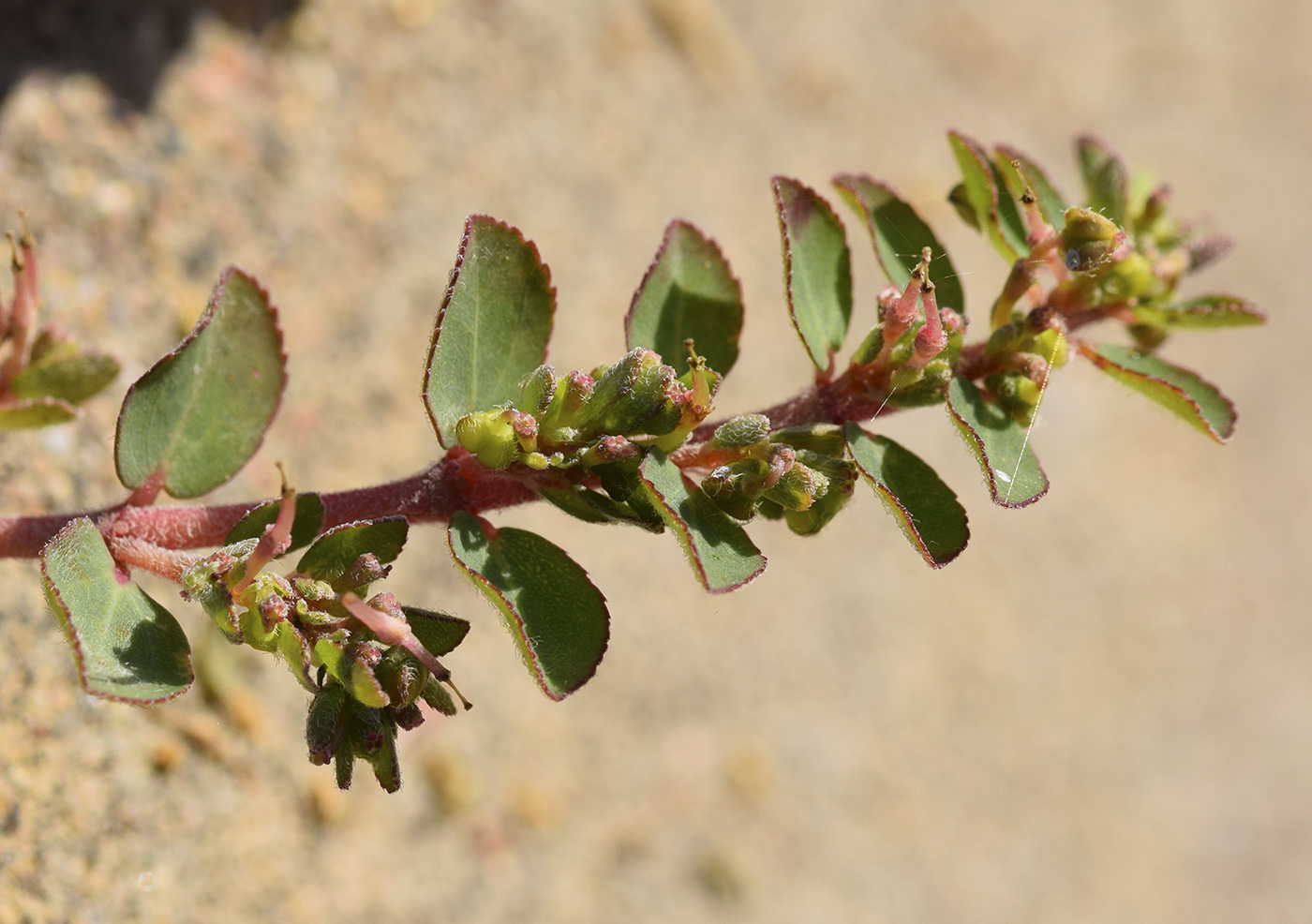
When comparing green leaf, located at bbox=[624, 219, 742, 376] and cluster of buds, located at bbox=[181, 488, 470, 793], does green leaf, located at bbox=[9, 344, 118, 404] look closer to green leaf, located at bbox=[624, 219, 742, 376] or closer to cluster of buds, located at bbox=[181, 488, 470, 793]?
cluster of buds, located at bbox=[181, 488, 470, 793]

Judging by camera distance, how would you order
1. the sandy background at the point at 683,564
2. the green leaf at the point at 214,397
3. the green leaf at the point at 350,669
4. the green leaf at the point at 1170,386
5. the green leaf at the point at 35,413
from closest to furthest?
the green leaf at the point at 350,669
the green leaf at the point at 1170,386
the green leaf at the point at 214,397
the green leaf at the point at 35,413
the sandy background at the point at 683,564

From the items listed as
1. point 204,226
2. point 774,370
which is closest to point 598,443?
point 204,226

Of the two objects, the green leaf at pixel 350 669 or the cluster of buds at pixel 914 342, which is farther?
the cluster of buds at pixel 914 342

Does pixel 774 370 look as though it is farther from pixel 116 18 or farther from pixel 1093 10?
pixel 1093 10

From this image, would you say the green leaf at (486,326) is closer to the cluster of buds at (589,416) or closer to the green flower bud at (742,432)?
the cluster of buds at (589,416)

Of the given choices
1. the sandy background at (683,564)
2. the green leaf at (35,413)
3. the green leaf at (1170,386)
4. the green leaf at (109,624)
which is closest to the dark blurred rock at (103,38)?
the sandy background at (683,564)

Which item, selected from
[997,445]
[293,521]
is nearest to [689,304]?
[997,445]

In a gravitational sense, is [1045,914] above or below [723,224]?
below
